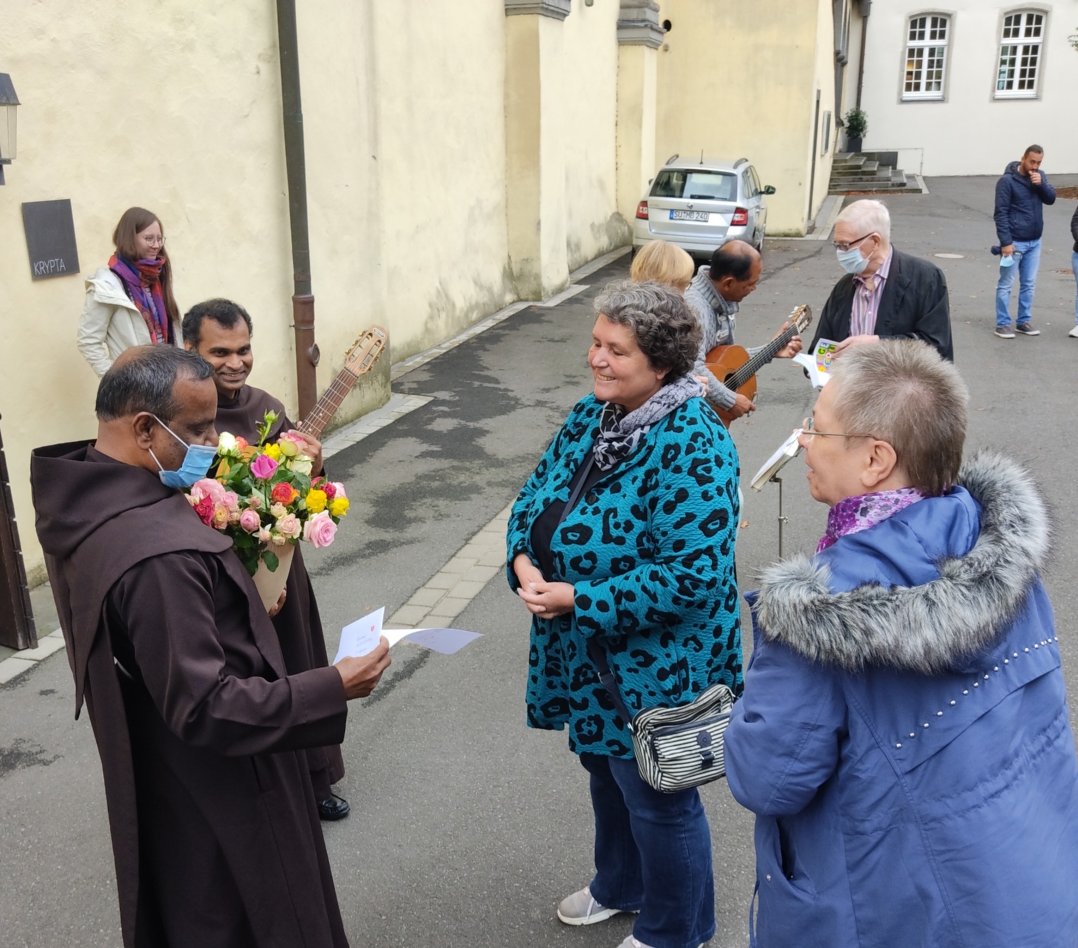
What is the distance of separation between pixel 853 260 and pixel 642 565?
130 inches

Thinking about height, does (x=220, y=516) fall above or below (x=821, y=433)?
below

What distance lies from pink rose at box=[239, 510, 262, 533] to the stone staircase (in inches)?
1195

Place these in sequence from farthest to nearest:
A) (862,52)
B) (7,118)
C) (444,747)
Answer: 1. (862,52)
2. (7,118)
3. (444,747)

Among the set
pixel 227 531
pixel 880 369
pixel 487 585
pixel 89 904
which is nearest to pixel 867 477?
pixel 880 369

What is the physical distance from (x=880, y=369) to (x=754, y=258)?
3.34 meters

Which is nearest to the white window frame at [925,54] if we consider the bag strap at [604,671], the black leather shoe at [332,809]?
the black leather shoe at [332,809]

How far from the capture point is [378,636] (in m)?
2.53

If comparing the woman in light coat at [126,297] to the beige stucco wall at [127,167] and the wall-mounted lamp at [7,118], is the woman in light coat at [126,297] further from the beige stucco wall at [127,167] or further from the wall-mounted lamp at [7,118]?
the wall-mounted lamp at [7,118]

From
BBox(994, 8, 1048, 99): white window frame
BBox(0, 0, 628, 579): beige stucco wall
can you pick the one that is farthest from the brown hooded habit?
BBox(994, 8, 1048, 99): white window frame

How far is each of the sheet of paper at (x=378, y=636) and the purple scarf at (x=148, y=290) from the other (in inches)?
148

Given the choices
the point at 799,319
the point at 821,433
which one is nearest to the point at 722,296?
the point at 799,319

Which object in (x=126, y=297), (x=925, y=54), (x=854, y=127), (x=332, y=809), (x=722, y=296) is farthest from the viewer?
(x=854, y=127)

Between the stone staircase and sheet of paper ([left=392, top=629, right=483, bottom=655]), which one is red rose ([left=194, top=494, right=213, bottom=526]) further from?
the stone staircase

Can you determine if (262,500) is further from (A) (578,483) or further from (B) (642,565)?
(B) (642,565)
